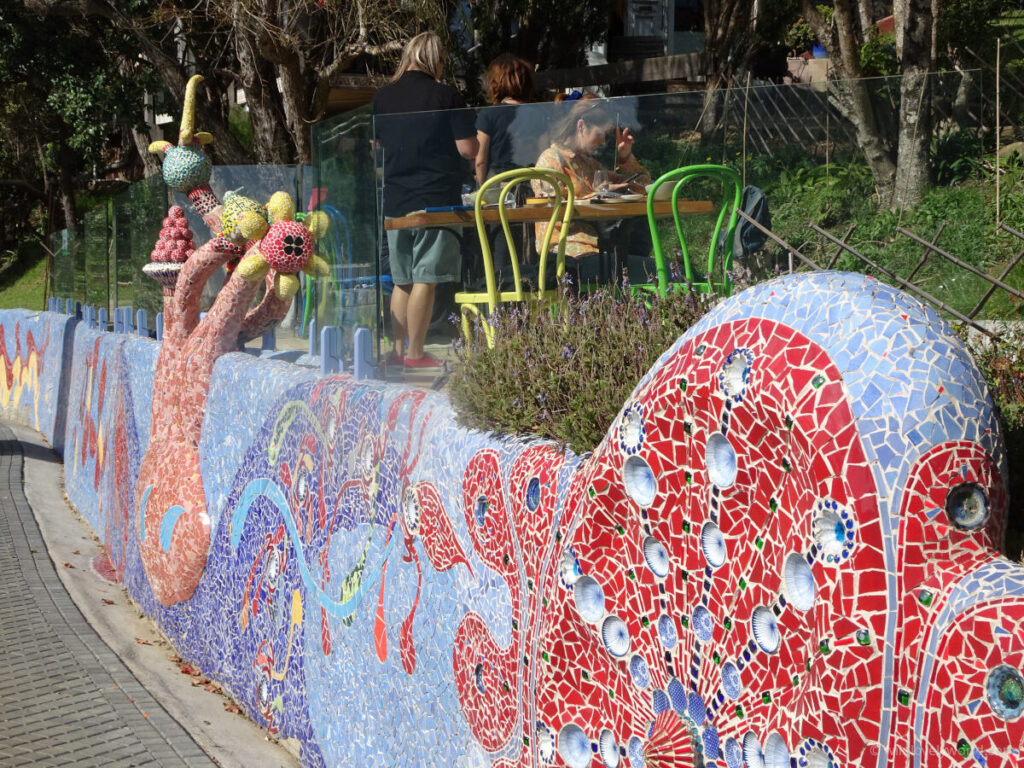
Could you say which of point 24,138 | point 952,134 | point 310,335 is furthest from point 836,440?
point 24,138

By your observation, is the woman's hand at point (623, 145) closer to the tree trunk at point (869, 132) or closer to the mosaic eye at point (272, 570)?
the tree trunk at point (869, 132)

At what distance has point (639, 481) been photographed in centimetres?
276

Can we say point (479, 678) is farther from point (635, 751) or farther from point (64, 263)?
point (64, 263)

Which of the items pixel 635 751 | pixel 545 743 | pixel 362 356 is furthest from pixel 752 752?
pixel 362 356

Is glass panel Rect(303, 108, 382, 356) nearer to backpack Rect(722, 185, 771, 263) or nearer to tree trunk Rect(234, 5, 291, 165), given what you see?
backpack Rect(722, 185, 771, 263)

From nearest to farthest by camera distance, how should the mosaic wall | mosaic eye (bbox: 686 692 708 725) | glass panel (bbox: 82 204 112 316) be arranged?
the mosaic wall < mosaic eye (bbox: 686 692 708 725) < glass panel (bbox: 82 204 112 316)

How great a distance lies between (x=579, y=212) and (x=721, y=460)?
298cm

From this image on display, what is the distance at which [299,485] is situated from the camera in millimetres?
5305

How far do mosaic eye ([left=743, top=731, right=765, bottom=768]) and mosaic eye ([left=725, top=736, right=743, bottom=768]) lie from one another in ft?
0.06

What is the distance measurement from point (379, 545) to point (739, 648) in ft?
7.00

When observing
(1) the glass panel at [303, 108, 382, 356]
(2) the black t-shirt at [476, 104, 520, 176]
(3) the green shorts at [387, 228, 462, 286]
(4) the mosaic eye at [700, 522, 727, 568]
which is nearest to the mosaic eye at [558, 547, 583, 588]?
(4) the mosaic eye at [700, 522, 727, 568]

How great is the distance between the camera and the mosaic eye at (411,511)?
13.3 feet

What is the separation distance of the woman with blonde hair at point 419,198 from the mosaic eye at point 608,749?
2.40 metres

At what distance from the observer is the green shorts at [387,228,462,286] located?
5.22 meters
